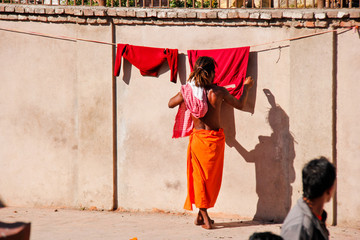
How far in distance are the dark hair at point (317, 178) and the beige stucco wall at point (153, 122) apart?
3.35 metres

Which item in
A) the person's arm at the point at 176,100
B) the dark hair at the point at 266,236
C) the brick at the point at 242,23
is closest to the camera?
the dark hair at the point at 266,236

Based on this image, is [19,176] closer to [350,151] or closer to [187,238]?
[187,238]

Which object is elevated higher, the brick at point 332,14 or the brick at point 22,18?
the brick at point 22,18

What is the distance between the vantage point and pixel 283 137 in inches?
283

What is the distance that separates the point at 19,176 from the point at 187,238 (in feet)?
9.29

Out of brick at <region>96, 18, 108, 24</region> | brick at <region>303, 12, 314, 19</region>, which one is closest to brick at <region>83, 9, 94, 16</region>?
brick at <region>96, 18, 108, 24</region>

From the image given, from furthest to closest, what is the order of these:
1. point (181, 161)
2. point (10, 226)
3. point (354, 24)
Result: 1. point (181, 161)
2. point (354, 24)
3. point (10, 226)

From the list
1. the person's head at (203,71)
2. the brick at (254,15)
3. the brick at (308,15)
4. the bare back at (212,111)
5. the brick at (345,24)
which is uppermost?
the brick at (254,15)

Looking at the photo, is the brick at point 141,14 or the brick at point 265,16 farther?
the brick at point 141,14

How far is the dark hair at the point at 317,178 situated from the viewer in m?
3.57

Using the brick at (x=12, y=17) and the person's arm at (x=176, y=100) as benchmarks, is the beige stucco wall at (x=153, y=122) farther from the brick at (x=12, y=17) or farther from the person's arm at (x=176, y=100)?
the person's arm at (x=176, y=100)

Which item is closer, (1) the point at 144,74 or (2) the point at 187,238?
(2) the point at 187,238

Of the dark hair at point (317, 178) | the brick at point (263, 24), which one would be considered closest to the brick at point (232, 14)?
the brick at point (263, 24)

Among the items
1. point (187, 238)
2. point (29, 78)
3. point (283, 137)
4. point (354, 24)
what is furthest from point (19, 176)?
point (354, 24)
